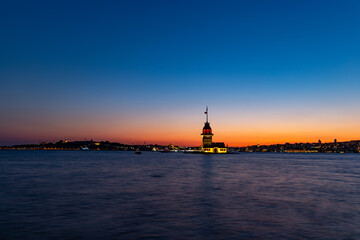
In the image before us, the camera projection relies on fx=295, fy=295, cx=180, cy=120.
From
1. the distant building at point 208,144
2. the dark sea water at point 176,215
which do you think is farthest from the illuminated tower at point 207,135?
the dark sea water at point 176,215

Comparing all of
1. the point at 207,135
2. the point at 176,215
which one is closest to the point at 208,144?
the point at 207,135

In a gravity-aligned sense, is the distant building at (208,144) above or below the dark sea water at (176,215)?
above

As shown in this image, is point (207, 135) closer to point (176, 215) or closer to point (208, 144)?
point (208, 144)

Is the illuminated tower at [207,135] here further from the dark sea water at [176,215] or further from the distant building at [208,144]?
the dark sea water at [176,215]

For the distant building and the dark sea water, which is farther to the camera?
the distant building

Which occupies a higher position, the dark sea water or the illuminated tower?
the illuminated tower

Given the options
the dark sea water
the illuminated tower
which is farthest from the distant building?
the dark sea water

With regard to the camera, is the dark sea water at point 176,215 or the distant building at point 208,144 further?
the distant building at point 208,144

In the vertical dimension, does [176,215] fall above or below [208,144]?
below

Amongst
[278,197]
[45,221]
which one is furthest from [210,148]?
[45,221]

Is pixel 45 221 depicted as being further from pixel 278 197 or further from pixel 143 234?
pixel 278 197

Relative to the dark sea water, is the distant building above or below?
above

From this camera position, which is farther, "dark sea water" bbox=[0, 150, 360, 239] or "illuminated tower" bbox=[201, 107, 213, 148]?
"illuminated tower" bbox=[201, 107, 213, 148]

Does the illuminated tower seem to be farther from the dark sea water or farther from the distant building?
the dark sea water
